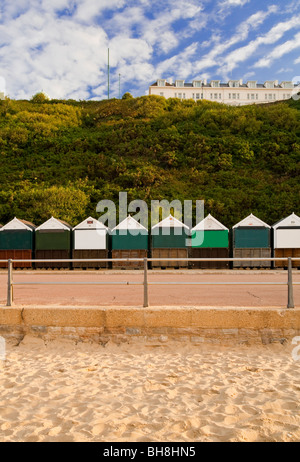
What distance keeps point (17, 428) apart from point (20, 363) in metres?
2.22

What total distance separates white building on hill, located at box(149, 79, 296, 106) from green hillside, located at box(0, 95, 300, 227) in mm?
18880

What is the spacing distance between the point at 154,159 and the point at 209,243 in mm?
29365

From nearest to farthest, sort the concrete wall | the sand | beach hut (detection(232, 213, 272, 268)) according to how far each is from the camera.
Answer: the sand → the concrete wall → beach hut (detection(232, 213, 272, 268))

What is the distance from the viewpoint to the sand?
3.70 meters

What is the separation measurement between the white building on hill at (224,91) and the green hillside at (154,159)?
1888 centimetres

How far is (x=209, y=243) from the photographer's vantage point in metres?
→ 24.7

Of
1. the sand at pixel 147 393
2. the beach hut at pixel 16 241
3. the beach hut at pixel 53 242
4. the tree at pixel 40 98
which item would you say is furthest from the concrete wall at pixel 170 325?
the tree at pixel 40 98

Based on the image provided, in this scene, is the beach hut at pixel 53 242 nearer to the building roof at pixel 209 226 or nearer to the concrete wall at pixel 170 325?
the building roof at pixel 209 226

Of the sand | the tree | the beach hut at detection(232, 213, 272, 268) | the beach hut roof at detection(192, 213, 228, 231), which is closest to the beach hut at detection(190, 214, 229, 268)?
the beach hut roof at detection(192, 213, 228, 231)

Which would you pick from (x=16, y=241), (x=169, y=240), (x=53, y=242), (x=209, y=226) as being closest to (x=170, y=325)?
(x=169, y=240)

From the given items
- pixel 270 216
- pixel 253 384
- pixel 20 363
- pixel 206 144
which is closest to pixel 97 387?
pixel 20 363

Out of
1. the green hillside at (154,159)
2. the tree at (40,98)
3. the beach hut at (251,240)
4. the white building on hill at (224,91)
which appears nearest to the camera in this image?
the beach hut at (251,240)

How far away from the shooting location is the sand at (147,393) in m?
3.70

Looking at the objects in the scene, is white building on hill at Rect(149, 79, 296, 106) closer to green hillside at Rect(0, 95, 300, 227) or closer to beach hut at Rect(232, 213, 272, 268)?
green hillside at Rect(0, 95, 300, 227)
